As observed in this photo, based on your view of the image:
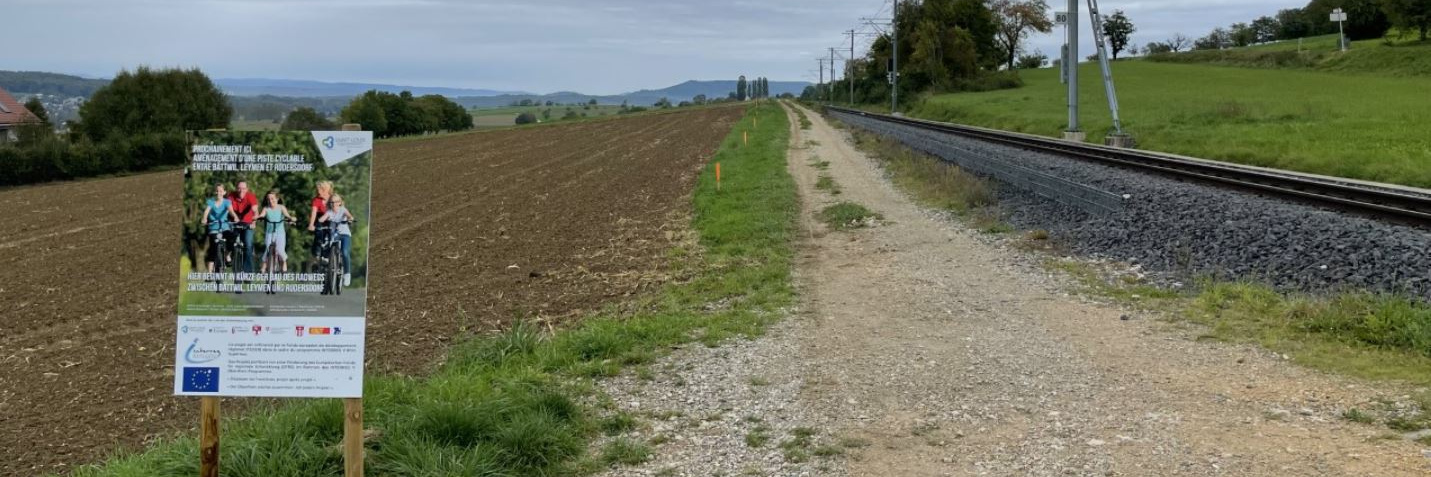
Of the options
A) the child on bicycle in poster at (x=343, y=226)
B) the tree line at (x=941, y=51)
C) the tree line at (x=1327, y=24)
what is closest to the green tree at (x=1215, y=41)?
the tree line at (x=1327, y=24)

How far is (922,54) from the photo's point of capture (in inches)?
3760

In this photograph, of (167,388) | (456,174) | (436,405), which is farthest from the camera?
(456,174)

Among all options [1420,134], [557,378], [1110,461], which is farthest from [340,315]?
[1420,134]

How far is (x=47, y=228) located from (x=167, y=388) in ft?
58.1

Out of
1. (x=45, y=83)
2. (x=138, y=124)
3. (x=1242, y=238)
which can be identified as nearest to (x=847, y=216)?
(x=1242, y=238)

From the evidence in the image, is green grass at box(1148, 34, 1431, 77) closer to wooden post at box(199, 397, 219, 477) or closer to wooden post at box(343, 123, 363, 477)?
wooden post at box(343, 123, 363, 477)

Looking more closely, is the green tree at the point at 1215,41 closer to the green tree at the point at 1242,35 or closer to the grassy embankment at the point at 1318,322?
the green tree at the point at 1242,35

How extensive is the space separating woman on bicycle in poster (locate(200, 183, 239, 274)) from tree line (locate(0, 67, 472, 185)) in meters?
19.7

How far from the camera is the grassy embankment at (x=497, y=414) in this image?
5.11 m

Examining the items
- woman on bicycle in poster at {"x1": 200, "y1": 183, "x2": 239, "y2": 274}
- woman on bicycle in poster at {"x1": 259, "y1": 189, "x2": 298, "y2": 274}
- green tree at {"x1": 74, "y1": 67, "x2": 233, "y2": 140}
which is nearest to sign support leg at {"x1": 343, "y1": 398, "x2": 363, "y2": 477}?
woman on bicycle in poster at {"x1": 259, "y1": 189, "x2": 298, "y2": 274}

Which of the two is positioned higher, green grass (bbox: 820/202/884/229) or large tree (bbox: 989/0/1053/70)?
large tree (bbox: 989/0/1053/70)

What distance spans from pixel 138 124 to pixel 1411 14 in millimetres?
94287

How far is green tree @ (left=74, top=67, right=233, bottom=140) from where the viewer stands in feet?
→ 213

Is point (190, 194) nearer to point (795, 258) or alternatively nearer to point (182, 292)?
point (182, 292)
